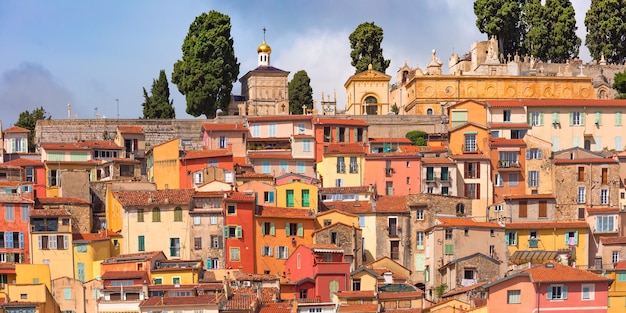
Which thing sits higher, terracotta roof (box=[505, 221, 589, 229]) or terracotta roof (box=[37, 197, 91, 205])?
terracotta roof (box=[37, 197, 91, 205])

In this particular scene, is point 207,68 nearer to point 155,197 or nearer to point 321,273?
point 155,197

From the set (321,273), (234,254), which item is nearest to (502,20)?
(234,254)

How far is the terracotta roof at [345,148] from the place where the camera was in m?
78.1

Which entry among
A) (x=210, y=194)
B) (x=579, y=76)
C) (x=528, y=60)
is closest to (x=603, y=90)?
(x=579, y=76)

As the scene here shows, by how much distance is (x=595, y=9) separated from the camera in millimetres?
107750

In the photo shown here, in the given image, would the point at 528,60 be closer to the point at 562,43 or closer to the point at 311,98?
the point at 562,43

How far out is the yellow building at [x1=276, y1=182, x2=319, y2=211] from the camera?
73375 mm

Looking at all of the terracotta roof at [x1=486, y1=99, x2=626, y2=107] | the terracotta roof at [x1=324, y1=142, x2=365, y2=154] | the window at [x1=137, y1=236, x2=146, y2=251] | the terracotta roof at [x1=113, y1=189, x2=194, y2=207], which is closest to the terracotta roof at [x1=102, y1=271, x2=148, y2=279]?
the window at [x1=137, y1=236, x2=146, y2=251]

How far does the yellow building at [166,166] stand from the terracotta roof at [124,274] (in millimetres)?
12929

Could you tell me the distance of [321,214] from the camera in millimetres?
71438

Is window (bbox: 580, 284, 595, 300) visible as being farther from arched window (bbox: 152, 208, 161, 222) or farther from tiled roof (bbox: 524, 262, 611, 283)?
arched window (bbox: 152, 208, 161, 222)

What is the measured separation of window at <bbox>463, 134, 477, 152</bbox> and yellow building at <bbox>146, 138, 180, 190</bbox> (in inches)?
693

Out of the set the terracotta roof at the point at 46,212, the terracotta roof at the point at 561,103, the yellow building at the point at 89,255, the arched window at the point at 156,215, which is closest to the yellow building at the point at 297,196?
the arched window at the point at 156,215

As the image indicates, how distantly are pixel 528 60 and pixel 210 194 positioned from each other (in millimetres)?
41588
